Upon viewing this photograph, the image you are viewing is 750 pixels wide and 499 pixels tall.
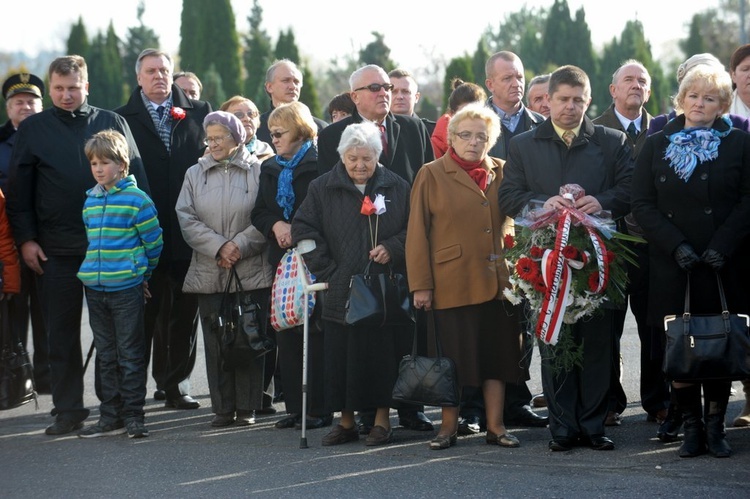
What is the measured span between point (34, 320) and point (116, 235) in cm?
255

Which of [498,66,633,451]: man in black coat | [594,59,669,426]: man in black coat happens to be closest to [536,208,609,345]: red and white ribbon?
[498,66,633,451]: man in black coat

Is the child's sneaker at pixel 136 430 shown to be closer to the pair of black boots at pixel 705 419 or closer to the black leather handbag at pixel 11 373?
the black leather handbag at pixel 11 373

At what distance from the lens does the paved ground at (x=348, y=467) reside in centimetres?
643

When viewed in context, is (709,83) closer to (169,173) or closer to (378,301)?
(378,301)

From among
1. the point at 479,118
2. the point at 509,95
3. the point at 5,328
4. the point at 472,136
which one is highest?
the point at 509,95

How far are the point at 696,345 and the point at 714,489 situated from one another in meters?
0.97

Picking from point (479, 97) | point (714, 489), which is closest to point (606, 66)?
point (479, 97)

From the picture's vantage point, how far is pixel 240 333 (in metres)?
8.69

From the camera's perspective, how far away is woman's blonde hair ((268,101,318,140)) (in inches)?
348

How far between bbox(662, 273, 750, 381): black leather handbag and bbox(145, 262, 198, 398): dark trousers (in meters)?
4.30

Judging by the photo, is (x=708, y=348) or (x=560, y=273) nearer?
(x=708, y=348)

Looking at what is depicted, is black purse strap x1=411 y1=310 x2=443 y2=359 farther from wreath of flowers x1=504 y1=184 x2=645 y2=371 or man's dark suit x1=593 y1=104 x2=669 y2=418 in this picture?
man's dark suit x1=593 y1=104 x2=669 y2=418

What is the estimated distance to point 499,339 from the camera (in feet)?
25.4

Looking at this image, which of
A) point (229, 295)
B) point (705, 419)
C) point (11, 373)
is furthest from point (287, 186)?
point (705, 419)
